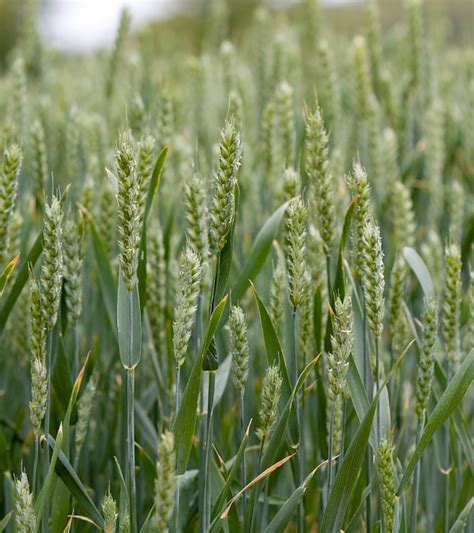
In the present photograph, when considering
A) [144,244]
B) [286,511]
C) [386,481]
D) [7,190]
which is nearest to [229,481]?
[286,511]

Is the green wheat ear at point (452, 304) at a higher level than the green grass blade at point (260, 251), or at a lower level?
lower

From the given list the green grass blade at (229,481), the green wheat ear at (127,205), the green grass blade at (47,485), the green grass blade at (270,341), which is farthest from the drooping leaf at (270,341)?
the green grass blade at (47,485)

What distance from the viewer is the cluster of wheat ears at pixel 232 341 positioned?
103 cm

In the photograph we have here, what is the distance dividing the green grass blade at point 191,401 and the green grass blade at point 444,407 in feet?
1.00

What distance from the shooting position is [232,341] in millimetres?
1060

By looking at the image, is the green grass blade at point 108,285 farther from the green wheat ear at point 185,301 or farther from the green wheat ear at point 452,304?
the green wheat ear at point 452,304

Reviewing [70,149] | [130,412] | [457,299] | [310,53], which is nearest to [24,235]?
[70,149]

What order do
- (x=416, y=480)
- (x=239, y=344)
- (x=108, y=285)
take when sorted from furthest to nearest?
1. (x=108, y=285)
2. (x=416, y=480)
3. (x=239, y=344)

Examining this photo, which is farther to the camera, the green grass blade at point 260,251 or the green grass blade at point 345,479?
the green grass blade at point 260,251

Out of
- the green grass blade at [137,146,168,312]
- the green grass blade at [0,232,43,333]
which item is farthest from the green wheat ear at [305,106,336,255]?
the green grass blade at [0,232,43,333]

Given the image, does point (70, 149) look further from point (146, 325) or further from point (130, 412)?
point (130, 412)

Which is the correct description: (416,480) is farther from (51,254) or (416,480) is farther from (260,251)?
(51,254)

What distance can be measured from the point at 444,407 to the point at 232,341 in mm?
307

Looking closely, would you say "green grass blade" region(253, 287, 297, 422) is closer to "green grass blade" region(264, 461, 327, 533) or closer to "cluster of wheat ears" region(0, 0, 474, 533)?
"cluster of wheat ears" region(0, 0, 474, 533)
